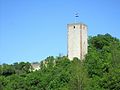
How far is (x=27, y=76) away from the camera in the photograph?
2721 inches

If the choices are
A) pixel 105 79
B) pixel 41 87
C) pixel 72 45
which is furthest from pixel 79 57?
pixel 105 79

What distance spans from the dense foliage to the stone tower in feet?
3.49

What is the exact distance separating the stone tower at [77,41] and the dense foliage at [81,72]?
106cm

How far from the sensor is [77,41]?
67.4 metres

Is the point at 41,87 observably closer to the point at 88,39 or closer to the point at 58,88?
the point at 58,88

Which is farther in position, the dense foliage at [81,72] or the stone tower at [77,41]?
the stone tower at [77,41]

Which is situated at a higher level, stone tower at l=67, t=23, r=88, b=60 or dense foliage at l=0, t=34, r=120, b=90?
stone tower at l=67, t=23, r=88, b=60

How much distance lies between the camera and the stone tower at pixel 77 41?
A: 67125mm

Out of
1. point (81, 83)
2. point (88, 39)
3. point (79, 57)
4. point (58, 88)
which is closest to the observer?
point (81, 83)

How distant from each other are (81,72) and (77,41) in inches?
526

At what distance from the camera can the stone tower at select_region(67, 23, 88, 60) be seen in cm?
6712

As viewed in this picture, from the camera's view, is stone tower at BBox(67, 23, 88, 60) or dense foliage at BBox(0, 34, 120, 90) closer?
dense foliage at BBox(0, 34, 120, 90)

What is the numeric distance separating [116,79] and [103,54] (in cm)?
1424

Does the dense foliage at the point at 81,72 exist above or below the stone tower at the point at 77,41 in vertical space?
below
